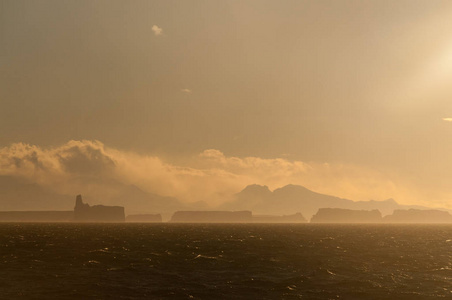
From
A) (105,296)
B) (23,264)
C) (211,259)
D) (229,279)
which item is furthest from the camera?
(211,259)

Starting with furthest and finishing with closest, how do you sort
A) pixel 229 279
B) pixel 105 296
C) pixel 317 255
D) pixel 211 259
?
pixel 317 255, pixel 211 259, pixel 229 279, pixel 105 296

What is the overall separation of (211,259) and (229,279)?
16689mm

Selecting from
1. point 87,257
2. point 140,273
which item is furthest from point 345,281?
point 87,257

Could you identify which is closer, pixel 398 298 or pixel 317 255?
pixel 398 298

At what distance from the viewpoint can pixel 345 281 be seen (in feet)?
147

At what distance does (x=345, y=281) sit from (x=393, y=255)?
30.3m

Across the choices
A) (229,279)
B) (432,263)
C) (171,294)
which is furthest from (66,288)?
(432,263)

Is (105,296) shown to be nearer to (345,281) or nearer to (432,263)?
(345,281)

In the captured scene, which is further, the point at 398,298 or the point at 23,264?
the point at 23,264

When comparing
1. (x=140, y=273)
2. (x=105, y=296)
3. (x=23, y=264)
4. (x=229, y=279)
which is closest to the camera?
(x=105, y=296)

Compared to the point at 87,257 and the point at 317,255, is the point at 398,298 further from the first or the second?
the point at 87,257

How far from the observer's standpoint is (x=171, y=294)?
37.1 m

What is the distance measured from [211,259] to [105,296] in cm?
2604

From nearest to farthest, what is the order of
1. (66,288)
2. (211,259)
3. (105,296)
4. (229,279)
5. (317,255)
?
(105,296) → (66,288) → (229,279) → (211,259) → (317,255)
